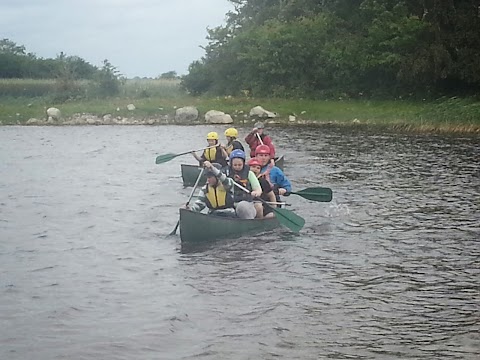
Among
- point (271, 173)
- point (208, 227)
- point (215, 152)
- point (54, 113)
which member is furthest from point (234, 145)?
point (54, 113)

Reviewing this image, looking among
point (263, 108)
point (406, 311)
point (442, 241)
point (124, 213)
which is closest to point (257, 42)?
point (263, 108)

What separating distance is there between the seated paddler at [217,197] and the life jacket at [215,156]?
10.7 ft

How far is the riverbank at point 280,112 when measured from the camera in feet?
106

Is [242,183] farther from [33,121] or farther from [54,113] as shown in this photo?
[54,113]

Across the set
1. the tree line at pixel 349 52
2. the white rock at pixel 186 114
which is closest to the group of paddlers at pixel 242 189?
the tree line at pixel 349 52

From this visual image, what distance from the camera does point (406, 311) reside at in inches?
345

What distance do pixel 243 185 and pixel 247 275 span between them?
2.45 m

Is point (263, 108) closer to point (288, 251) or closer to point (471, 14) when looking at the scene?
point (471, 14)

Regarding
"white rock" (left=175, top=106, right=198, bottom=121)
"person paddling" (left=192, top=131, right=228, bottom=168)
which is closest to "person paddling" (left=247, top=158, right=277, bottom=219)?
"person paddling" (left=192, top=131, right=228, bottom=168)

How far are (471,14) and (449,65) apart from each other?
2.74m

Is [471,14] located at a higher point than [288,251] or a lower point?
higher

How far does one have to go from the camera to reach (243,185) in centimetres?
1252

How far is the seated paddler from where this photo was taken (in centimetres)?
1206

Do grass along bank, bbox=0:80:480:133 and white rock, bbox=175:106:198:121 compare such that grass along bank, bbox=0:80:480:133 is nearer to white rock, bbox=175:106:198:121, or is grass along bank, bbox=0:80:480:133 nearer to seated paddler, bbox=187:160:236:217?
white rock, bbox=175:106:198:121
